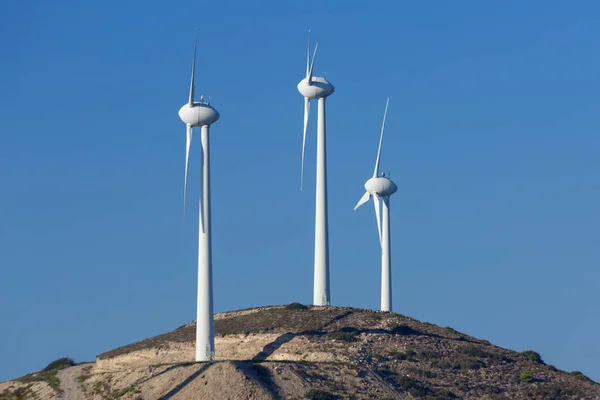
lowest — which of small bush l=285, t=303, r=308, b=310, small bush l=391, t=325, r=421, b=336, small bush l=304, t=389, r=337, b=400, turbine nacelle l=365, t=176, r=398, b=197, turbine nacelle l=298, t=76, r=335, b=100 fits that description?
small bush l=304, t=389, r=337, b=400

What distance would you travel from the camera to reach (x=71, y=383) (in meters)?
156

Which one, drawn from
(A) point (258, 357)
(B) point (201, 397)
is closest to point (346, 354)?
(A) point (258, 357)

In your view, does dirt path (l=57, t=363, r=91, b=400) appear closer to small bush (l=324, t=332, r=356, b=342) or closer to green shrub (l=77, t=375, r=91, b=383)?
green shrub (l=77, t=375, r=91, b=383)

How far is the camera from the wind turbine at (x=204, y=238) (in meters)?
149

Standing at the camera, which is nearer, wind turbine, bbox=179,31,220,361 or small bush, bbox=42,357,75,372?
wind turbine, bbox=179,31,220,361

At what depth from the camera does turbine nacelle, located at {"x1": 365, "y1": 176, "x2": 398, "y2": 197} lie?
605 ft

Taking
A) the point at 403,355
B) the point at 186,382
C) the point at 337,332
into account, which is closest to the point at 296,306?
the point at 337,332

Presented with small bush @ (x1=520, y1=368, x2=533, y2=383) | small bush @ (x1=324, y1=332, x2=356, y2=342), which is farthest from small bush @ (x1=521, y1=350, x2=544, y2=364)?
small bush @ (x1=324, y1=332, x2=356, y2=342)

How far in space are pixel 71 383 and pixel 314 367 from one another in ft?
97.3

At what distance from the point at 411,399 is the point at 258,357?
20690mm

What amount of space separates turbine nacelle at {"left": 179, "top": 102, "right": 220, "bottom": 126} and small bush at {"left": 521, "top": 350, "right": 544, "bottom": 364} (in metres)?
47.4

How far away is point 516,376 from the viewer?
153500mm

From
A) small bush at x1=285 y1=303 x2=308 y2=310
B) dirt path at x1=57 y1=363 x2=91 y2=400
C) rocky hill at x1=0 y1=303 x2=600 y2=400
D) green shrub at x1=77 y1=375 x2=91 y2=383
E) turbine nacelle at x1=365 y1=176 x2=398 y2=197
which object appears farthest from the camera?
turbine nacelle at x1=365 y1=176 x2=398 y2=197

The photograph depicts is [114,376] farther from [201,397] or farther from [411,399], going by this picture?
[411,399]
